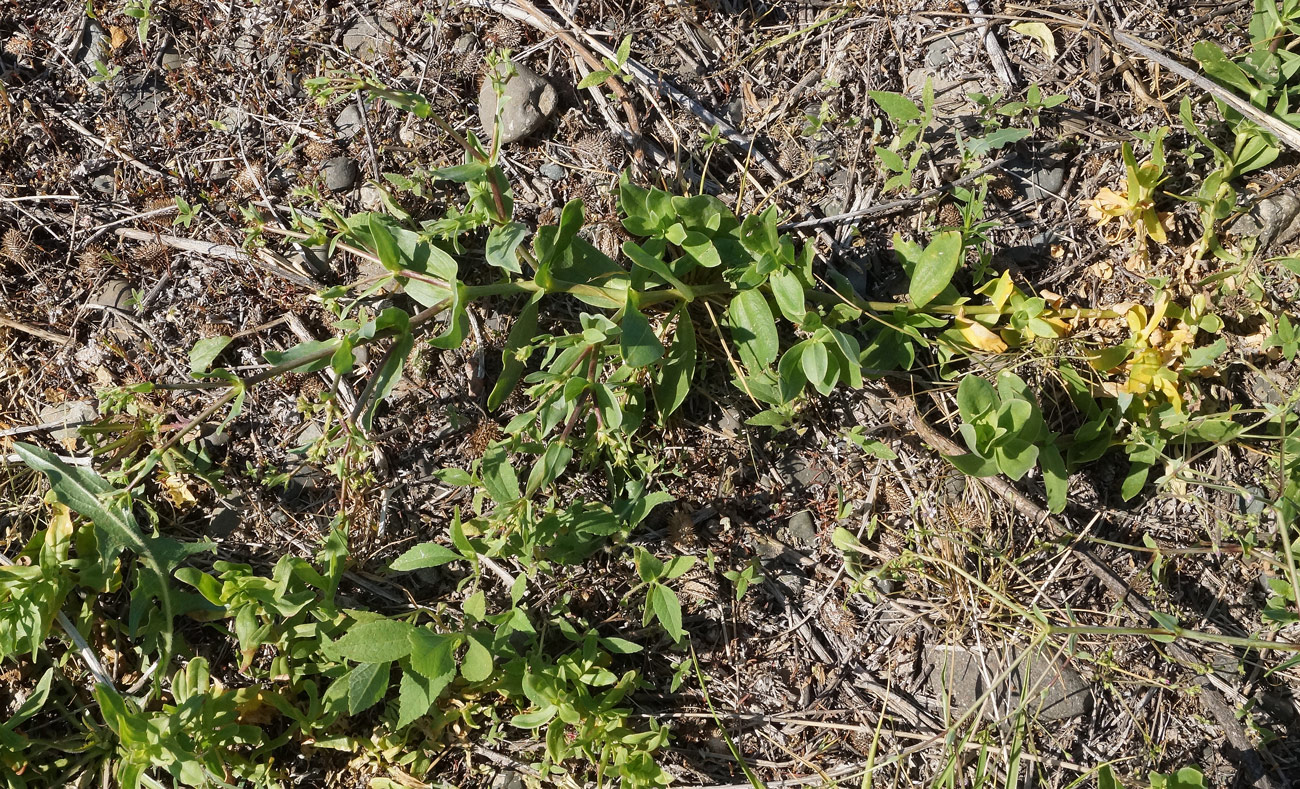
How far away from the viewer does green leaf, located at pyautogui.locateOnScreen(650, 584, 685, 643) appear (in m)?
2.71

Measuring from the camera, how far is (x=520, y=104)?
9.99 feet

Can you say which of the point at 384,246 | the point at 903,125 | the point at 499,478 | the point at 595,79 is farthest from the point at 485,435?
the point at 903,125

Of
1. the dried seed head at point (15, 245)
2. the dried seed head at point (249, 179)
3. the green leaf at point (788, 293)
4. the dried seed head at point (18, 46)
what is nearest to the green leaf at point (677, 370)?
the green leaf at point (788, 293)

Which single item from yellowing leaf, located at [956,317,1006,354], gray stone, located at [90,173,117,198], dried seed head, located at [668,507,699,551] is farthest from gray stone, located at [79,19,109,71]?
yellowing leaf, located at [956,317,1006,354]

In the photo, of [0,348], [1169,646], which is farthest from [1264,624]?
[0,348]

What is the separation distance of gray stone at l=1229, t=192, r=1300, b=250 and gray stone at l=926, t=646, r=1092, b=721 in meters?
1.49

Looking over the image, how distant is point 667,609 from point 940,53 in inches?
80.0

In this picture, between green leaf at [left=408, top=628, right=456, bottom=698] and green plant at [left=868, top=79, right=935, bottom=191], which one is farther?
green plant at [left=868, top=79, right=935, bottom=191]

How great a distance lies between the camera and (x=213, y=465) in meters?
3.06

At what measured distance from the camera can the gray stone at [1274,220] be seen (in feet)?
9.50

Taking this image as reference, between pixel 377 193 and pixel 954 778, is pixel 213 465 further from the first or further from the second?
pixel 954 778

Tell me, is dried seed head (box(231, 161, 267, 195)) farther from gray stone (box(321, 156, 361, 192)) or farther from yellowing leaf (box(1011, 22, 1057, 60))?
yellowing leaf (box(1011, 22, 1057, 60))

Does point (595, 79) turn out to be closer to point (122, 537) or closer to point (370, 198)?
point (370, 198)

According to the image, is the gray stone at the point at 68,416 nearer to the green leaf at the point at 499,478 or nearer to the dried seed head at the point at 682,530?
the green leaf at the point at 499,478
